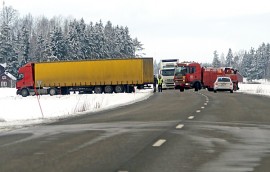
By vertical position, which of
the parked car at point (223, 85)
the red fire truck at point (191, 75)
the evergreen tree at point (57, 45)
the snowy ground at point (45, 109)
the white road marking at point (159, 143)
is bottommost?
the snowy ground at point (45, 109)

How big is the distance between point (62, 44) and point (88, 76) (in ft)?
163

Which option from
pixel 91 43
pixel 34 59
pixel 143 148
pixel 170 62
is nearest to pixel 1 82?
pixel 34 59

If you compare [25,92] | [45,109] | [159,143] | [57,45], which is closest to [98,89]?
[25,92]

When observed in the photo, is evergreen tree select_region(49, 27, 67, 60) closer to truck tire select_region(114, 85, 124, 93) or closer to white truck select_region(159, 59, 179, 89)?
white truck select_region(159, 59, 179, 89)

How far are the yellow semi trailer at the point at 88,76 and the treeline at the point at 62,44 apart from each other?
45064 millimetres

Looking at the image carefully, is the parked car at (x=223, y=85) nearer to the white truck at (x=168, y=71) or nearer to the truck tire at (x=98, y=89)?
the white truck at (x=168, y=71)

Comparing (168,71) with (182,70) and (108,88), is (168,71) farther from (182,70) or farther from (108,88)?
(108,88)

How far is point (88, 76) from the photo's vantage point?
57000 mm

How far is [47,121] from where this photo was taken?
18.5m

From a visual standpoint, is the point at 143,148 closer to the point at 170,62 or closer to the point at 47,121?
the point at 47,121

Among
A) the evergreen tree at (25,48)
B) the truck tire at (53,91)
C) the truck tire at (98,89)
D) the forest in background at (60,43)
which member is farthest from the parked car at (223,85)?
the evergreen tree at (25,48)

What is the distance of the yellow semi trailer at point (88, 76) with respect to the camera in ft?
185

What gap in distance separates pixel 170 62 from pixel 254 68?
134553mm

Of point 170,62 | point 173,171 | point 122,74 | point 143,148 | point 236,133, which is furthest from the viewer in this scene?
point 170,62
